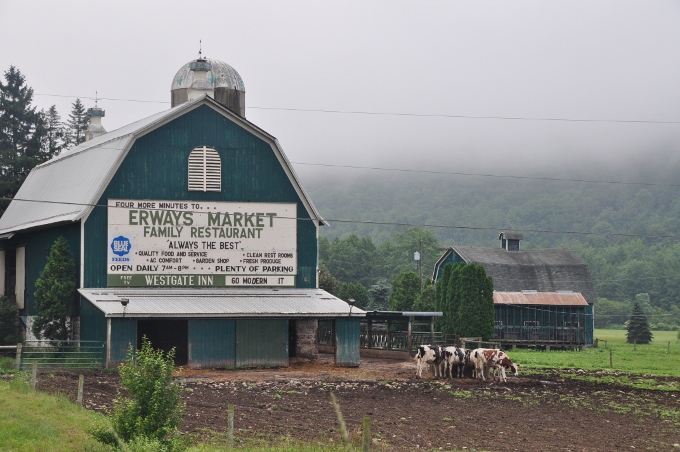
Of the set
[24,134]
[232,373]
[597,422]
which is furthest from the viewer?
[24,134]

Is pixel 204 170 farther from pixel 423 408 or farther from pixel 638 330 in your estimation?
pixel 638 330

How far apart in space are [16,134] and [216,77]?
11560mm

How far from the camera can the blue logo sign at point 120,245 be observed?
33.3 meters

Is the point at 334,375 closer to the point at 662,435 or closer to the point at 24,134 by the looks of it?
Result: the point at 662,435

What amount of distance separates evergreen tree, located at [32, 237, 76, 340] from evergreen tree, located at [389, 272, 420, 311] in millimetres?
26500

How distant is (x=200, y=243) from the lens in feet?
112

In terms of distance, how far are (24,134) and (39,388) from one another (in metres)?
31.1

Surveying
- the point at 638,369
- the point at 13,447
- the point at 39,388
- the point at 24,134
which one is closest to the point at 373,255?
the point at 24,134

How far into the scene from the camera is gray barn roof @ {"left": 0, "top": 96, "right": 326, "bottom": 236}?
33594mm

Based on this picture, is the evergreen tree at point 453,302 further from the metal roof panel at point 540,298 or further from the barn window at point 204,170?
the barn window at point 204,170

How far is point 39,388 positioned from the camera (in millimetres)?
23750

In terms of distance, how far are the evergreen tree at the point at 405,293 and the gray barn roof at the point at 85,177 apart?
73.5ft

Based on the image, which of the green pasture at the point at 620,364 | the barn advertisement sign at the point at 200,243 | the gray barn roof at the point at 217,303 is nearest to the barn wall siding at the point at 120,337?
the gray barn roof at the point at 217,303

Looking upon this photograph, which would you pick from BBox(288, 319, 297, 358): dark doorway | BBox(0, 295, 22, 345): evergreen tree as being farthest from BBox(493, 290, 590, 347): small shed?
BBox(0, 295, 22, 345): evergreen tree
